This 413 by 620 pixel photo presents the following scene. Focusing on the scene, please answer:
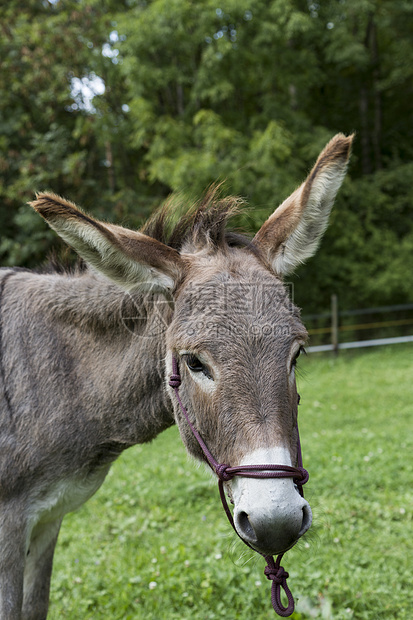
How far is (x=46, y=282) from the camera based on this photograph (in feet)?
8.98

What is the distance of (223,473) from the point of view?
1802 millimetres

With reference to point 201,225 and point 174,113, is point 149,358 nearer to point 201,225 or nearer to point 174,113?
point 201,225

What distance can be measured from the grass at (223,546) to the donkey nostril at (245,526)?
1.34 feet

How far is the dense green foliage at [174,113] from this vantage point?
11797 millimetres

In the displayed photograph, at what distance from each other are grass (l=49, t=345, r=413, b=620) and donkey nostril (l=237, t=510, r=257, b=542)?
16.1 inches

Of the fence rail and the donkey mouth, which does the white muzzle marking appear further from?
the fence rail

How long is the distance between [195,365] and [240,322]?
26 cm

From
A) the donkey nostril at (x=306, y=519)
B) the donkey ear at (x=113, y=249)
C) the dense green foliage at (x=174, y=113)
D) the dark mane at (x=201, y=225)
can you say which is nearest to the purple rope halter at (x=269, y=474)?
the donkey nostril at (x=306, y=519)

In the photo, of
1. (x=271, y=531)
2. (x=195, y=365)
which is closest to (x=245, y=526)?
(x=271, y=531)

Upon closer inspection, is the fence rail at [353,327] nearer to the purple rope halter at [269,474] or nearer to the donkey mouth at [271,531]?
the purple rope halter at [269,474]

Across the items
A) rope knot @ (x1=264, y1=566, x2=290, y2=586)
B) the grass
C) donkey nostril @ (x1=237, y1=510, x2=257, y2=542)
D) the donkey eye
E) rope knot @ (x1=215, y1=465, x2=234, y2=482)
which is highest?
the donkey eye

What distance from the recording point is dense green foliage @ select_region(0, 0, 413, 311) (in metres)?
11.8

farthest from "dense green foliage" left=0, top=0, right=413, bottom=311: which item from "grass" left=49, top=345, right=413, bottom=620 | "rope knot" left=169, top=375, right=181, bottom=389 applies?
"rope knot" left=169, top=375, right=181, bottom=389

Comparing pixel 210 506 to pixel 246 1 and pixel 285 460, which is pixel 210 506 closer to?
pixel 285 460
